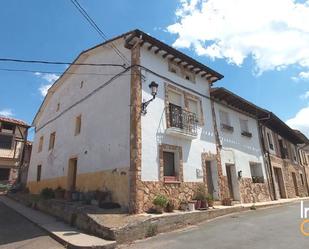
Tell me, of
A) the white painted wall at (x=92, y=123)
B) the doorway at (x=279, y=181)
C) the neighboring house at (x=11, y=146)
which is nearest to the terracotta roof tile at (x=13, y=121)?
the neighboring house at (x=11, y=146)

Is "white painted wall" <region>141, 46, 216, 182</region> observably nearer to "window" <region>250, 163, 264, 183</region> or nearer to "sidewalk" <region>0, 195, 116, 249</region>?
"sidewalk" <region>0, 195, 116, 249</region>

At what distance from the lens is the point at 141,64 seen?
390 inches

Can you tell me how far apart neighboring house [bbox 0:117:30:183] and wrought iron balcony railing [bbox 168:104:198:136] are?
63.8 feet

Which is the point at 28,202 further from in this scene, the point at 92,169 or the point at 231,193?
the point at 231,193

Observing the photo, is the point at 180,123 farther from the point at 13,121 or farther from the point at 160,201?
the point at 13,121

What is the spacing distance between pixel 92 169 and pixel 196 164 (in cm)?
439

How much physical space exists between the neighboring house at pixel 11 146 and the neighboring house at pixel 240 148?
64.9 ft

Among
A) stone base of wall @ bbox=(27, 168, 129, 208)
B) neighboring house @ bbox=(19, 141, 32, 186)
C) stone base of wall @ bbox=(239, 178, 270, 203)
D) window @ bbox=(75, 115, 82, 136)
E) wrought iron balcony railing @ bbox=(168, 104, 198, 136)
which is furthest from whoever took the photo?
neighboring house @ bbox=(19, 141, 32, 186)

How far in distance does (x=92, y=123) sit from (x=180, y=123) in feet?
13.4

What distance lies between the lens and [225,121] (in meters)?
13.8

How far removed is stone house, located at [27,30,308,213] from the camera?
8875 millimetres

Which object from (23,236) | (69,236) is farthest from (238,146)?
(23,236)

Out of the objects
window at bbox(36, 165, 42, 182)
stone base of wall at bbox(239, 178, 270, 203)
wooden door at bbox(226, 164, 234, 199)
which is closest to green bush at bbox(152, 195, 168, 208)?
wooden door at bbox(226, 164, 234, 199)

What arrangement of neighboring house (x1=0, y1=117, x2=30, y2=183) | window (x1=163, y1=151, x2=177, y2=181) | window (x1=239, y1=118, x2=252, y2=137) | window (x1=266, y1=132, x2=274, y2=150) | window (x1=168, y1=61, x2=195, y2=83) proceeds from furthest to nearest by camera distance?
1. neighboring house (x1=0, y1=117, x2=30, y2=183)
2. window (x1=266, y1=132, x2=274, y2=150)
3. window (x1=239, y1=118, x2=252, y2=137)
4. window (x1=168, y1=61, x2=195, y2=83)
5. window (x1=163, y1=151, x2=177, y2=181)
